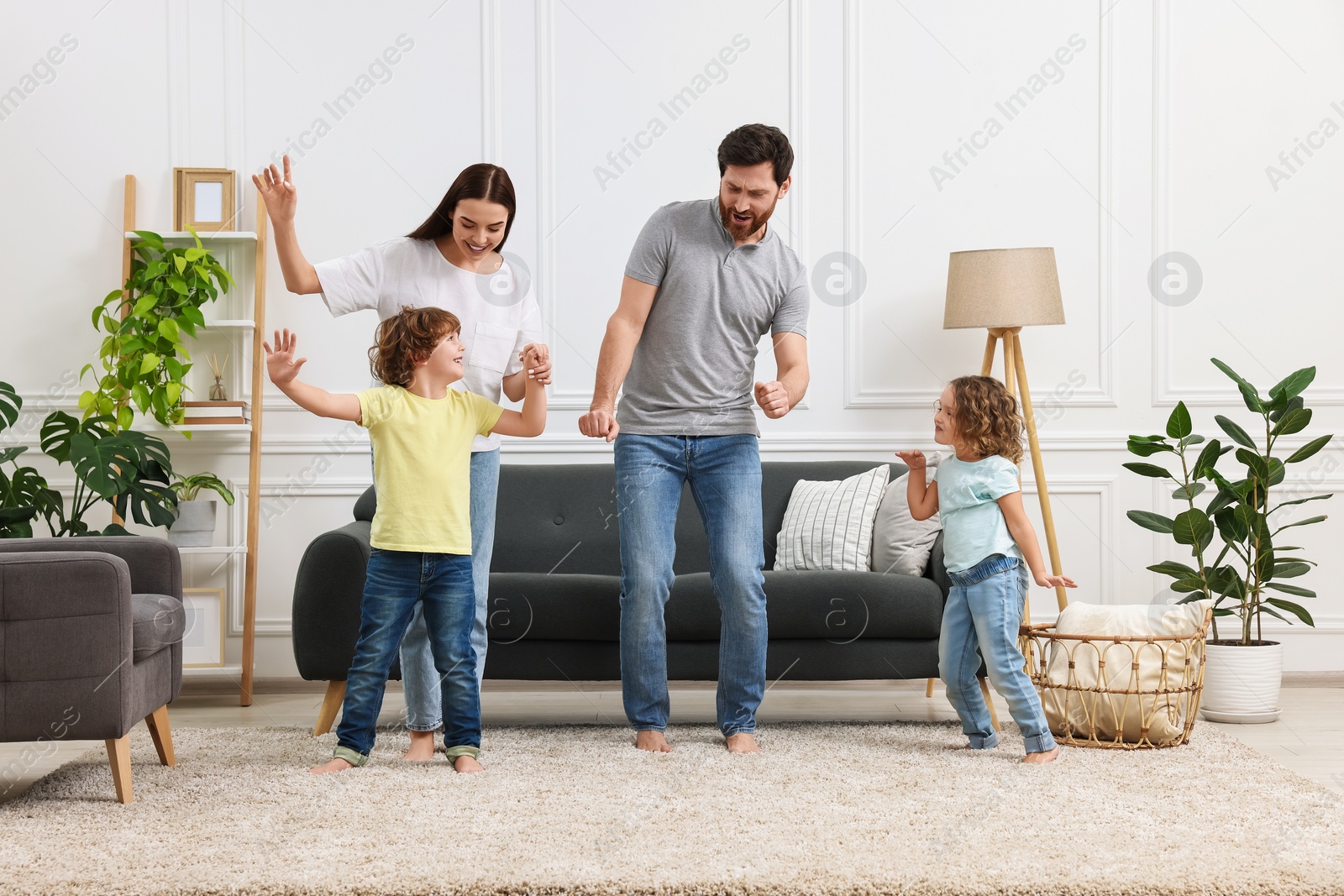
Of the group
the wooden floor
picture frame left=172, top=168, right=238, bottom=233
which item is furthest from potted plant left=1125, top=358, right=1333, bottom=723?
picture frame left=172, top=168, right=238, bottom=233

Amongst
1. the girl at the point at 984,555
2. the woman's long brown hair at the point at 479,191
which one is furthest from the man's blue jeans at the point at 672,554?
the woman's long brown hair at the point at 479,191

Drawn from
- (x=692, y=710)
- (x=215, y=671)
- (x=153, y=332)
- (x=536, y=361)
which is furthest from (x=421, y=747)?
(x=153, y=332)

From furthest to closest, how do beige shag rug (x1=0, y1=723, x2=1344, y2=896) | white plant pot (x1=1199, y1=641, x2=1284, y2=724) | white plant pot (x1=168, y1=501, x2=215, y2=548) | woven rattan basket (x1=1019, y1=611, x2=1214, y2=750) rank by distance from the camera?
white plant pot (x1=168, y1=501, x2=215, y2=548), white plant pot (x1=1199, y1=641, x2=1284, y2=724), woven rattan basket (x1=1019, y1=611, x2=1214, y2=750), beige shag rug (x1=0, y1=723, x2=1344, y2=896)

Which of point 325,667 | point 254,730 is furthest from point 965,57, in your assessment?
point 254,730

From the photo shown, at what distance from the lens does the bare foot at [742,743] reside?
2549 millimetres

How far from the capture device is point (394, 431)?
2.29 meters

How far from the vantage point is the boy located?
2.28 m

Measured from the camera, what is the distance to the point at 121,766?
83.7 inches

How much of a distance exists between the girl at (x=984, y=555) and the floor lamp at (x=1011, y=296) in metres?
0.79

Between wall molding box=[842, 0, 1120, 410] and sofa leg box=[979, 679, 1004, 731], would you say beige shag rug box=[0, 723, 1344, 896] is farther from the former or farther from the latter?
wall molding box=[842, 0, 1120, 410]

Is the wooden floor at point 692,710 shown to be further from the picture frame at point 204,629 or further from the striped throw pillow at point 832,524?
the striped throw pillow at point 832,524

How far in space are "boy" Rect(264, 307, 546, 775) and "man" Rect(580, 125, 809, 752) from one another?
1.00 feet

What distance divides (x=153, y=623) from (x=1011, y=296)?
8.22ft

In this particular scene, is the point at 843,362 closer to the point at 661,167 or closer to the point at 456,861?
the point at 661,167
